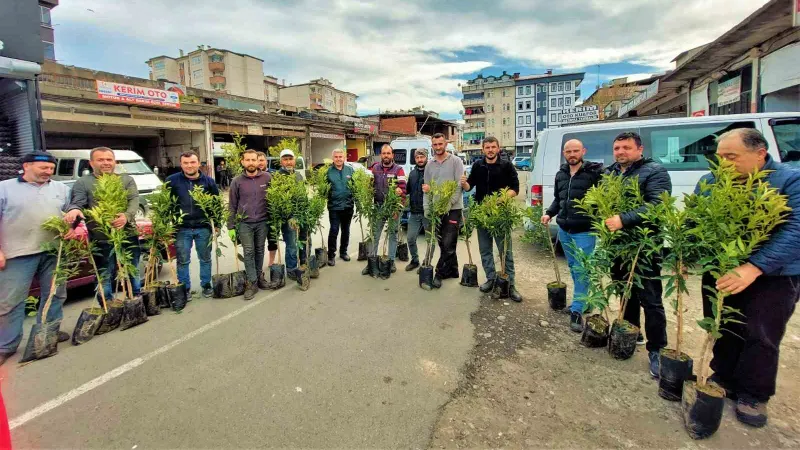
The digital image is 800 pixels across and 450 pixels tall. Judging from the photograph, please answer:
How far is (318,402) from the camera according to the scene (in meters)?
2.81

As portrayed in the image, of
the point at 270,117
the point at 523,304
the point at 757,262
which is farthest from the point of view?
the point at 270,117

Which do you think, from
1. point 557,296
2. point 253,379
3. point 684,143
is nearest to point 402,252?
point 557,296

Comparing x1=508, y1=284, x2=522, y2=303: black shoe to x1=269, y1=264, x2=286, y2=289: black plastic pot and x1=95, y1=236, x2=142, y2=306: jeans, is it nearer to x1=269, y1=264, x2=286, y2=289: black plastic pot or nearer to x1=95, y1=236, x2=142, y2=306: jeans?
x1=269, y1=264, x2=286, y2=289: black plastic pot

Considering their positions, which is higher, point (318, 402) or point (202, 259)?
point (202, 259)

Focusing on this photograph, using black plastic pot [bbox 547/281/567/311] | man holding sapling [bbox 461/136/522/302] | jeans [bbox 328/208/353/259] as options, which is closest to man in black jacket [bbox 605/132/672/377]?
black plastic pot [bbox 547/281/567/311]

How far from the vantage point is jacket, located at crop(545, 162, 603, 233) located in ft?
13.0

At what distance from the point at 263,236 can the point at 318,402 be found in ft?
10.5

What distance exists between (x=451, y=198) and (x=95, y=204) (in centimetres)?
437

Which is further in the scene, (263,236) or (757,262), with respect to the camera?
(263,236)

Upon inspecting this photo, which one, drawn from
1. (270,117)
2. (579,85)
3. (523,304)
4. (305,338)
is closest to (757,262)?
(523,304)

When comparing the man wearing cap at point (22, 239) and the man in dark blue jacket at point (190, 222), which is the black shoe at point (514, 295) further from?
the man wearing cap at point (22, 239)

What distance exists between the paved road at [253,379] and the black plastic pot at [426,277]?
54 cm

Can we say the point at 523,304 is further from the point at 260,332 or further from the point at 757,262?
the point at 260,332

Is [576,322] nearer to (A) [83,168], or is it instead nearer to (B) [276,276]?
(B) [276,276]
